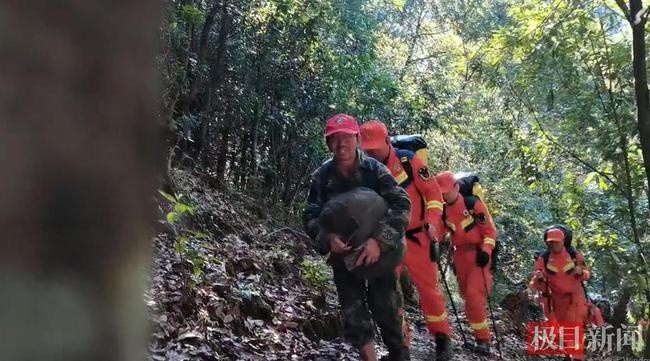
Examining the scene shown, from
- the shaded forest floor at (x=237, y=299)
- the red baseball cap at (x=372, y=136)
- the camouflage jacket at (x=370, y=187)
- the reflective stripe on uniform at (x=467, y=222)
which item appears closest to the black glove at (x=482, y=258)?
the reflective stripe on uniform at (x=467, y=222)

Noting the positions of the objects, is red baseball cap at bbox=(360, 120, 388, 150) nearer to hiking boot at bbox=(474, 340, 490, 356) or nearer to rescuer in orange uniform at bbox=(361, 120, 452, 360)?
rescuer in orange uniform at bbox=(361, 120, 452, 360)

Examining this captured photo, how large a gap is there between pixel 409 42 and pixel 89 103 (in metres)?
16.6

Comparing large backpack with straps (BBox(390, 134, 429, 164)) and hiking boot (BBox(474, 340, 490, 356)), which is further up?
large backpack with straps (BBox(390, 134, 429, 164))

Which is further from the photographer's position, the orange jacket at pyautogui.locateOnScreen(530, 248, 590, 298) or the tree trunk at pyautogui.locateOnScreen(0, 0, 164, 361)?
the orange jacket at pyautogui.locateOnScreen(530, 248, 590, 298)

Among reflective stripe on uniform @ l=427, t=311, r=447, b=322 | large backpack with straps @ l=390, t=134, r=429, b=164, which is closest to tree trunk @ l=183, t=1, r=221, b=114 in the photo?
large backpack with straps @ l=390, t=134, r=429, b=164

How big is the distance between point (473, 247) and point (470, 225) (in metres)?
0.29

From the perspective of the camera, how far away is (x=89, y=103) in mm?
860

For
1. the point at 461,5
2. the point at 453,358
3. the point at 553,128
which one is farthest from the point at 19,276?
the point at 461,5

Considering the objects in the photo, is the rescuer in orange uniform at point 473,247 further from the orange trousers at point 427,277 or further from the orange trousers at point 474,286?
the orange trousers at point 427,277

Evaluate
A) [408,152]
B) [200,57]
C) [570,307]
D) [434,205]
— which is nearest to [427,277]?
[434,205]

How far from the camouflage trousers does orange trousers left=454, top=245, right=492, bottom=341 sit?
2865mm

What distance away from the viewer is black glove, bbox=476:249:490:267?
24.2ft

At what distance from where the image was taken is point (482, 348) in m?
7.29

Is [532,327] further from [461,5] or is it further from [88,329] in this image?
[461,5]
